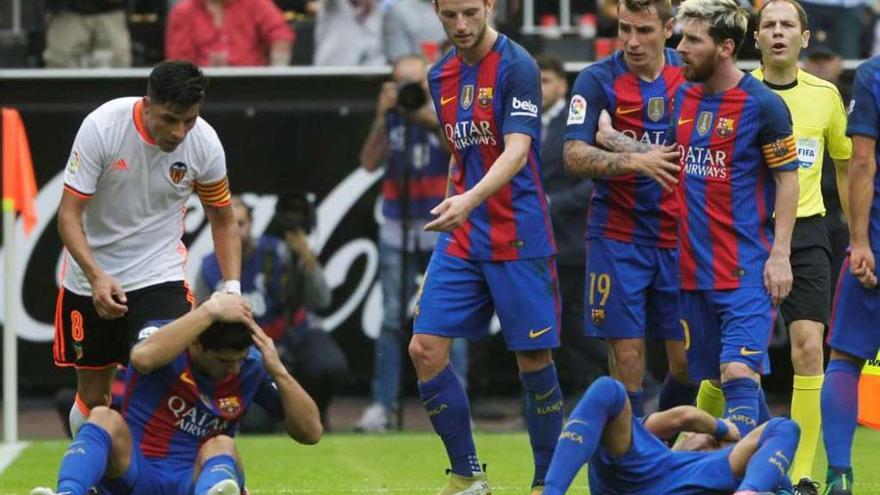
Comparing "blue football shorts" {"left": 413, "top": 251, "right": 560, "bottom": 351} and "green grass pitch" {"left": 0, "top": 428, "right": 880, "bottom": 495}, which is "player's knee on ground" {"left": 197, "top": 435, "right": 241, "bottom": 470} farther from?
"green grass pitch" {"left": 0, "top": 428, "right": 880, "bottom": 495}

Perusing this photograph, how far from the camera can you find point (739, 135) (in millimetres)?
8148

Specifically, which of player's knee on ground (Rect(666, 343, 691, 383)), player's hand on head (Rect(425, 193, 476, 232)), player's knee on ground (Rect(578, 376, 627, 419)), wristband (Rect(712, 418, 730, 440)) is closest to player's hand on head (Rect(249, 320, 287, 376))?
player's hand on head (Rect(425, 193, 476, 232))

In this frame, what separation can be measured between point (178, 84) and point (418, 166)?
5416 millimetres

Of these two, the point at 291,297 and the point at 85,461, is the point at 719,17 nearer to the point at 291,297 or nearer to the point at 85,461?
the point at 85,461

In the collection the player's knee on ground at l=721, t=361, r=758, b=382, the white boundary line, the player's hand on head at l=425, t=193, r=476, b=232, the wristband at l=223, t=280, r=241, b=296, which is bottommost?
the white boundary line

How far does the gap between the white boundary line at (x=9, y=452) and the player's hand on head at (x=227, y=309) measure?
3593 millimetres

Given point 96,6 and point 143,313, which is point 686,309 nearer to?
point 143,313

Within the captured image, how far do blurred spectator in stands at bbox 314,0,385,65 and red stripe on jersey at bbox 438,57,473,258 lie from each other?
5438 mm

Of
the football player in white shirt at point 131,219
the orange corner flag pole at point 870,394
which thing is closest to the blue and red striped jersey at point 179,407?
the football player in white shirt at point 131,219

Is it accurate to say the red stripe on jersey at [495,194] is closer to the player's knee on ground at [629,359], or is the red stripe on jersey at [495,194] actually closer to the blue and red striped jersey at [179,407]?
the player's knee on ground at [629,359]

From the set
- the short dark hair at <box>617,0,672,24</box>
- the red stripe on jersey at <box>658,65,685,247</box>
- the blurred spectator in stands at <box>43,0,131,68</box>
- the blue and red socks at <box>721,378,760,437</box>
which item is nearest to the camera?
the blue and red socks at <box>721,378,760,437</box>

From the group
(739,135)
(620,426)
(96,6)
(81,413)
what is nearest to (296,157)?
(96,6)

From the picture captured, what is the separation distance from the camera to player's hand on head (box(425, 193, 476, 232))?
7723 millimetres

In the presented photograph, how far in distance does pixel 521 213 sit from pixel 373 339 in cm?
526
